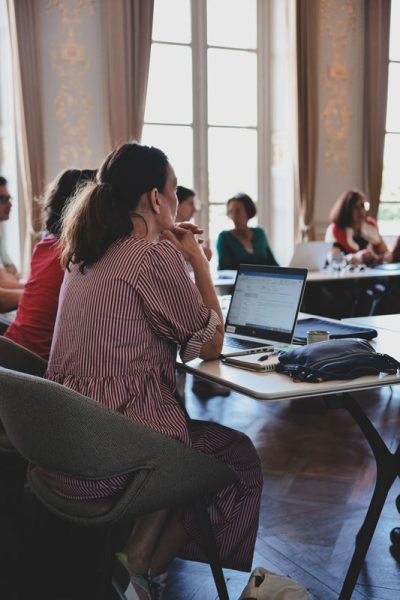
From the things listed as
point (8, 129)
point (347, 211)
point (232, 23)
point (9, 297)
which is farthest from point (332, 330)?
point (232, 23)

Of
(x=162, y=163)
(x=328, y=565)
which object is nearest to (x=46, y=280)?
(x=162, y=163)

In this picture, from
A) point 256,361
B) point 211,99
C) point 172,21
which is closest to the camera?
point 256,361

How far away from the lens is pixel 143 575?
1.97m

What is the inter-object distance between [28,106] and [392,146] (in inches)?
172

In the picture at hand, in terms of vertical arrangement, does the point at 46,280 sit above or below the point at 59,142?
below

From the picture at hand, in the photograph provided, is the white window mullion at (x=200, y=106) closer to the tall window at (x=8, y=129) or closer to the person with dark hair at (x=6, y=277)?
the tall window at (x=8, y=129)

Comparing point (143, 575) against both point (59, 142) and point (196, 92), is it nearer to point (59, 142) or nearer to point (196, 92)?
point (59, 142)

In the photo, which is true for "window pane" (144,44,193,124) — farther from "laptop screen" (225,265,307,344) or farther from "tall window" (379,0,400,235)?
"laptop screen" (225,265,307,344)

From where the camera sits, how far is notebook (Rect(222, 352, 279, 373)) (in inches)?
80.0

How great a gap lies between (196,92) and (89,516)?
20.0 ft

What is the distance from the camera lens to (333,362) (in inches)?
74.4

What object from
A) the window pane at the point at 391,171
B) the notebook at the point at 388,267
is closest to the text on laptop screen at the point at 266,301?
the notebook at the point at 388,267

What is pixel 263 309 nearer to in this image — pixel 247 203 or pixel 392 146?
pixel 247 203

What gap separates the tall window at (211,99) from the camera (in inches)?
277
